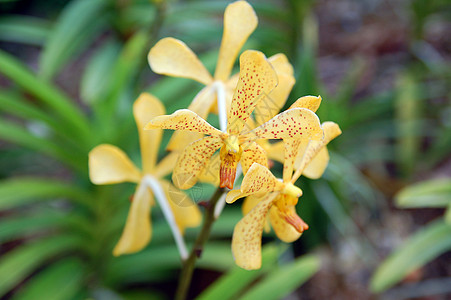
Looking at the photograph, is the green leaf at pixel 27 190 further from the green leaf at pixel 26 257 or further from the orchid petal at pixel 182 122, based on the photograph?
the orchid petal at pixel 182 122

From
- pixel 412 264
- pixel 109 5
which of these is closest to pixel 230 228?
pixel 412 264

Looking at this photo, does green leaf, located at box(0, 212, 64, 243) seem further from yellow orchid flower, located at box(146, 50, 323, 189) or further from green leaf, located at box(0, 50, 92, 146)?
yellow orchid flower, located at box(146, 50, 323, 189)

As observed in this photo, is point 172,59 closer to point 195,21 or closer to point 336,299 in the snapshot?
point 336,299

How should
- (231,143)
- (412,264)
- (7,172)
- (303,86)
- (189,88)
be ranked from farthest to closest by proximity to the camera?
1. (7,172)
2. (303,86)
3. (189,88)
4. (412,264)
5. (231,143)

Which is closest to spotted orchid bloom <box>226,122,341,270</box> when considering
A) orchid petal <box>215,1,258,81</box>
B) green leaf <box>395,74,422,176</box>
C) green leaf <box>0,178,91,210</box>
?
orchid petal <box>215,1,258,81</box>

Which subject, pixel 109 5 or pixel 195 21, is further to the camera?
pixel 195 21

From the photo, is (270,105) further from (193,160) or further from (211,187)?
(211,187)

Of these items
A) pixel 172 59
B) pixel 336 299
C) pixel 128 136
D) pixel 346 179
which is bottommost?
pixel 336 299
